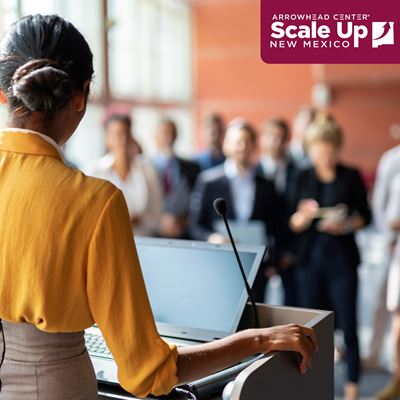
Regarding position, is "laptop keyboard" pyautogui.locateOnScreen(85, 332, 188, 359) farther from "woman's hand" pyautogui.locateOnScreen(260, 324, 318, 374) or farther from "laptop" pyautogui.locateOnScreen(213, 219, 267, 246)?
"laptop" pyautogui.locateOnScreen(213, 219, 267, 246)

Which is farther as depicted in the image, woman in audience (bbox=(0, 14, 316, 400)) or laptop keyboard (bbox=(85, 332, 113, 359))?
laptop keyboard (bbox=(85, 332, 113, 359))

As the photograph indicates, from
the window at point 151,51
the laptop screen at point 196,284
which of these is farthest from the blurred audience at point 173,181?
the laptop screen at point 196,284

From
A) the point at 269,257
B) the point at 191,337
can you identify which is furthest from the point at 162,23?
the point at 191,337

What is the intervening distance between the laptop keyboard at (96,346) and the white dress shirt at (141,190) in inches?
78.4

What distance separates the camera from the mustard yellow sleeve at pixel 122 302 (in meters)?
0.97

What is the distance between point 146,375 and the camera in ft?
3.24

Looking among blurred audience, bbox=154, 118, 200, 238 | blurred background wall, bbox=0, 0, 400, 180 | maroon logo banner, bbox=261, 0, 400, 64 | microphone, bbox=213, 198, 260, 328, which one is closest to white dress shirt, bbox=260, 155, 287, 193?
blurred audience, bbox=154, 118, 200, 238

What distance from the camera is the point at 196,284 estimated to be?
1.54 metres

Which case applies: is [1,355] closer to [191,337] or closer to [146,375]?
[146,375]

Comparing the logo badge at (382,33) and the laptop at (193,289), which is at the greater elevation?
the logo badge at (382,33)

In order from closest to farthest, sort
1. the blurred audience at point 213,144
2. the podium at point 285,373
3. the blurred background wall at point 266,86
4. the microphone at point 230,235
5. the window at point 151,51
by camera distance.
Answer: the podium at point 285,373
the microphone at point 230,235
the blurred audience at point 213,144
the window at point 151,51
the blurred background wall at point 266,86

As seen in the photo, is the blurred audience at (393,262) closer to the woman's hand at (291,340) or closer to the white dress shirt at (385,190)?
the white dress shirt at (385,190)

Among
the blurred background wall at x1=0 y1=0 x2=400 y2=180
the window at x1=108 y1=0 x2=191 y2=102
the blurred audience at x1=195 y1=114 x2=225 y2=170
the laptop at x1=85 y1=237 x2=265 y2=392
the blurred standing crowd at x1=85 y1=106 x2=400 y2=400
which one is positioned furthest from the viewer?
the blurred background wall at x1=0 y1=0 x2=400 y2=180

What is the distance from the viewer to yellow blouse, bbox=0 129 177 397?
→ 3.17ft
